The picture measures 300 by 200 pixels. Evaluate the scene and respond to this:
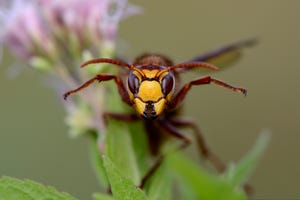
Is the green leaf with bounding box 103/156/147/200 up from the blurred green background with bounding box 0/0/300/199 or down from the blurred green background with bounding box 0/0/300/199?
up

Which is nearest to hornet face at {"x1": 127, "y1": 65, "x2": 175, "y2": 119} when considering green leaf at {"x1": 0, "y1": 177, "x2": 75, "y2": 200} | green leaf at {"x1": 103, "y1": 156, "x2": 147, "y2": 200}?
green leaf at {"x1": 103, "y1": 156, "x2": 147, "y2": 200}

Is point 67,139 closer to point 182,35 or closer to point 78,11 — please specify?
point 182,35

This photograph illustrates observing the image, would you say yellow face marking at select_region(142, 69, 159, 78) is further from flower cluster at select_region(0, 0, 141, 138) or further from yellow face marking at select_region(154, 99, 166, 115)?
flower cluster at select_region(0, 0, 141, 138)

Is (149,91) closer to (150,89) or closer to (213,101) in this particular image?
(150,89)

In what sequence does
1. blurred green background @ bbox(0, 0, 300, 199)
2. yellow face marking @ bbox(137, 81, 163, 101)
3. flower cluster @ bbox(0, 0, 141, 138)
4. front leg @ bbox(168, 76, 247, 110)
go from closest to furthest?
yellow face marking @ bbox(137, 81, 163, 101), front leg @ bbox(168, 76, 247, 110), flower cluster @ bbox(0, 0, 141, 138), blurred green background @ bbox(0, 0, 300, 199)

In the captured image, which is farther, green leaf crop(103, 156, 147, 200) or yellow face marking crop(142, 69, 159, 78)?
yellow face marking crop(142, 69, 159, 78)

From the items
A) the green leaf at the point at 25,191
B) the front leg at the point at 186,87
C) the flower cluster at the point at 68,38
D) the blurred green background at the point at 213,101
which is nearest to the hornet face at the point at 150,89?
the front leg at the point at 186,87

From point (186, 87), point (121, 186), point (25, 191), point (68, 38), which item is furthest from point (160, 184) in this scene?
point (68, 38)
